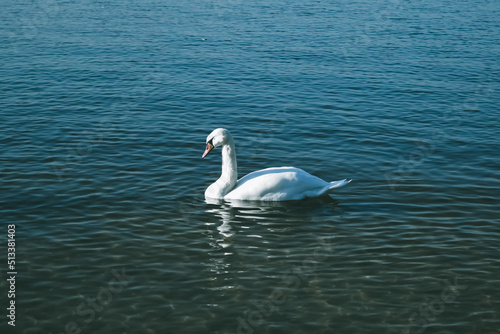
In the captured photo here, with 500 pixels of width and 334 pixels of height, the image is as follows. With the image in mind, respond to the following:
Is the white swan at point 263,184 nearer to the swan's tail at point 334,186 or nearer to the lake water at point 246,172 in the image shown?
the swan's tail at point 334,186

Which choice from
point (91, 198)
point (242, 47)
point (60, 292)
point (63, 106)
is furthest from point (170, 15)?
point (60, 292)

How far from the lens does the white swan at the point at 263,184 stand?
18016mm

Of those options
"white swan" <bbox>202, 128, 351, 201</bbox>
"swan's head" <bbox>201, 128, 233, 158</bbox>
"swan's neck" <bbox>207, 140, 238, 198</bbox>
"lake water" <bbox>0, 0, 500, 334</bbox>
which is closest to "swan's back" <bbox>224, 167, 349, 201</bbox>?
"white swan" <bbox>202, 128, 351, 201</bbox>

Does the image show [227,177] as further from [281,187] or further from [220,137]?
[281,187]

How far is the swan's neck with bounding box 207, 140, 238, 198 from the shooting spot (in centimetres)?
1847

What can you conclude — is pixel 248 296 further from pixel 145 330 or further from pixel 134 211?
pixel 134 211

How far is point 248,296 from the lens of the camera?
13.6 meters

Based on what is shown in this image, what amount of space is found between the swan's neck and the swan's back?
0.57ft

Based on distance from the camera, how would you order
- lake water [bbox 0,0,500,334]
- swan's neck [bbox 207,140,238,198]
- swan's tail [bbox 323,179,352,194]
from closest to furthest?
lake water [bbox 0,0,500,334]
swan's tail [bbox 323,179,352,194]
swan's neck [bbox 207,140,238,198]

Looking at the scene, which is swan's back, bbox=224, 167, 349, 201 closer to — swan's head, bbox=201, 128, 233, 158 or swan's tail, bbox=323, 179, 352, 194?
swan's tail, bbox=323, 179, 352, 194

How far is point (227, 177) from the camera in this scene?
60.7 feet

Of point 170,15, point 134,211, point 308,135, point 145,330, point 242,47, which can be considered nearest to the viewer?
point 145,330

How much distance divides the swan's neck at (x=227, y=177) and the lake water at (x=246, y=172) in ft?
1.69

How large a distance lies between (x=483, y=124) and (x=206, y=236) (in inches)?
554
